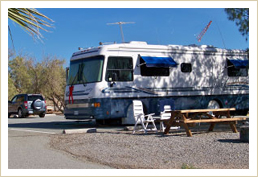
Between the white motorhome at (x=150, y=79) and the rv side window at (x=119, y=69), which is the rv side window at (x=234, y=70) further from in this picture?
the rv side window at (x=119, y=69)

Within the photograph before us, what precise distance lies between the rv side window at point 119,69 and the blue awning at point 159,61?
2.18 ft

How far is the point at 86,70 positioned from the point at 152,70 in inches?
104

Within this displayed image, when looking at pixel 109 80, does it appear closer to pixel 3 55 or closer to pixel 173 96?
pixel 173 96

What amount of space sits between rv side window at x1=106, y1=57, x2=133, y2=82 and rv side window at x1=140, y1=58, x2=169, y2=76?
512mm

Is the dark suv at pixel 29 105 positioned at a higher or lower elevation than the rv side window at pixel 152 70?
lower

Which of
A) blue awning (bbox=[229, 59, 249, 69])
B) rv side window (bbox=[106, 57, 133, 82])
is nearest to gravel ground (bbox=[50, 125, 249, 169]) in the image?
rv side window (bbox=[106, 57, 133, 82])

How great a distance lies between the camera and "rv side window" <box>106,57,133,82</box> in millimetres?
14656

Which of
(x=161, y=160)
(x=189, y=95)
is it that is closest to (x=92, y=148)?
(x=161, y=160)

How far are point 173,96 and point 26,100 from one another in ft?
41.8

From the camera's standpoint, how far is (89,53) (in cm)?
1519

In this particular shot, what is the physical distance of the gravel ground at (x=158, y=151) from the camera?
711 cm

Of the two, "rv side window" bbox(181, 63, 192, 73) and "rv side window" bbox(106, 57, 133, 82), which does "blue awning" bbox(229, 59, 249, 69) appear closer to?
"rv side window" bbox(181, 63, 192, 73)

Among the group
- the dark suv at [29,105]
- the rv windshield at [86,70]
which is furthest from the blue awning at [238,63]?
the dark suv at [29,105]

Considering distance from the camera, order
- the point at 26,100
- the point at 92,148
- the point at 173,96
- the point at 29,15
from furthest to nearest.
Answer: the point at 26,100, the point at 173,96, the point at 92,148, the point at 29,15
